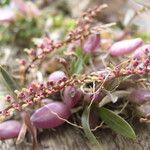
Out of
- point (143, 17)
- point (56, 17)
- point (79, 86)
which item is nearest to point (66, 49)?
point (79, 86)

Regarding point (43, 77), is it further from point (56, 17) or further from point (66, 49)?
point (56, 17)

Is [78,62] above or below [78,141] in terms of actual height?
above

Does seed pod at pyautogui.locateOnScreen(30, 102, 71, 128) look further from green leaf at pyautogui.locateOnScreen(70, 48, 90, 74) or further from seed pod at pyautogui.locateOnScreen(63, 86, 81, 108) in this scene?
green leaf at pyautogui.locateOnScreen(70, 48, 90, 74)

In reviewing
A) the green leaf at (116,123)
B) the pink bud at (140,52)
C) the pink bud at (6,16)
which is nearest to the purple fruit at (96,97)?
the green leaf at (116,123)

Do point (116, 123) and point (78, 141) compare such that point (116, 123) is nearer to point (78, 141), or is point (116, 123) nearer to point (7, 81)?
point (78, 141)

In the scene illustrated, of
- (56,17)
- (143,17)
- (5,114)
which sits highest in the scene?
(5,114)

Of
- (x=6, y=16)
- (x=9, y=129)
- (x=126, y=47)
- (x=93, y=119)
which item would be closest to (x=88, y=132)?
(x=93, y=119)

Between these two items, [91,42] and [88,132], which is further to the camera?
[91,42]
